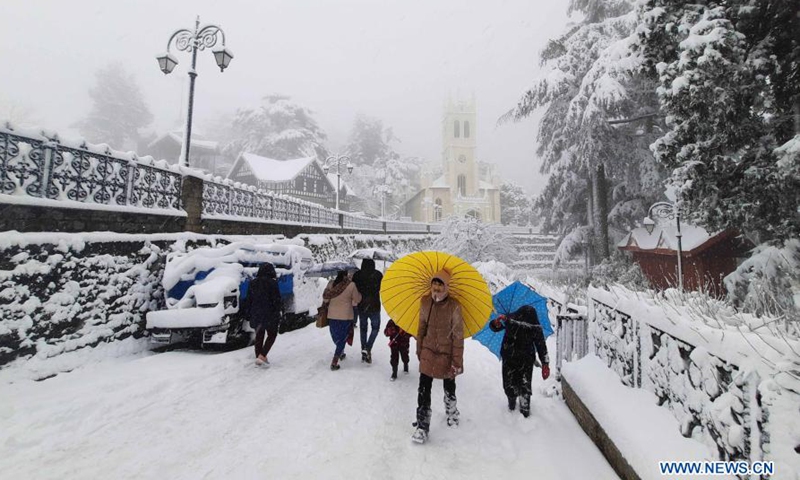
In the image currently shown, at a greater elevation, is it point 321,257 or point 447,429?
point 321,257

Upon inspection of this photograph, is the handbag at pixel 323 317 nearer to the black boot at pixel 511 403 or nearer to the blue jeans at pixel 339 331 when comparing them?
the blue jeans at pixel 339 331

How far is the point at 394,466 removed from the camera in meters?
3.24

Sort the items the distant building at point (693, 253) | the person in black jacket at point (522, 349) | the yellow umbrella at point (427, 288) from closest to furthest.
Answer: the yellow umbrella at point (427, 288), the person in black jacket at point (522, 349), the distant building at point (693, 253)

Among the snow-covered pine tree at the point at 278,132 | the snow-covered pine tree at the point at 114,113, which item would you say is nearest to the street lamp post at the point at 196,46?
the snow-covered pine tree at the point at 278,132

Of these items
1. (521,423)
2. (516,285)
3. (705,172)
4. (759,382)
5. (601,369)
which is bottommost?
(521,423)

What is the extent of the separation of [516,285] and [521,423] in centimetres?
164

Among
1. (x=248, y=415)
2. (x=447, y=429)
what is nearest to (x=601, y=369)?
(x=447, y=429)

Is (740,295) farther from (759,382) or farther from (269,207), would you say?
(269,207)

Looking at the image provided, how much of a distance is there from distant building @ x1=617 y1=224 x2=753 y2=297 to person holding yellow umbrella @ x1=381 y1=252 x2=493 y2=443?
14108 mm

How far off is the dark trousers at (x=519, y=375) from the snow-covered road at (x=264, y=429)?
0.90 feet

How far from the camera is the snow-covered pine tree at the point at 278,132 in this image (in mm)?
48875

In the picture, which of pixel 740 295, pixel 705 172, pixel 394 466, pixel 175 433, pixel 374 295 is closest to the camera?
pixel 394 466

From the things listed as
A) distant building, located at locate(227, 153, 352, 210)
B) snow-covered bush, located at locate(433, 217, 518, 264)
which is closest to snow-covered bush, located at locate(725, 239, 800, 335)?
snow-covered bush, located at locate(433, 217, 518, 264)

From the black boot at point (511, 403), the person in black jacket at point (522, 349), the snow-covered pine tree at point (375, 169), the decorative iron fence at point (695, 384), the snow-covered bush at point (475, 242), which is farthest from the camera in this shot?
the snow-covered pine tree at point (375, 169)
